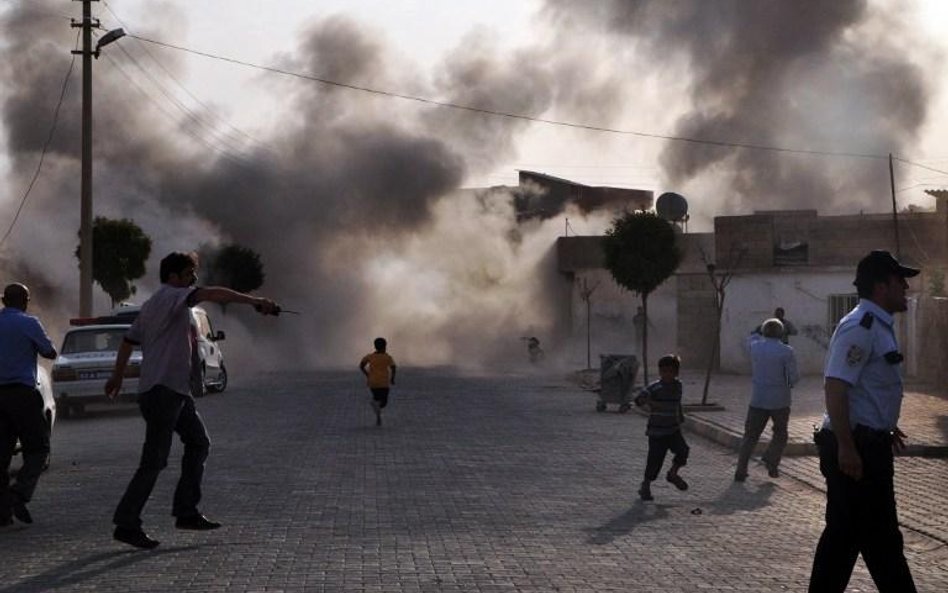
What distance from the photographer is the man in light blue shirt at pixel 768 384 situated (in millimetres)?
13992

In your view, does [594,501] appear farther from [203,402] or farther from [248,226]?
[248,226]

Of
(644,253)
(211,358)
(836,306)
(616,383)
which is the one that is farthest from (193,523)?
(836,306)

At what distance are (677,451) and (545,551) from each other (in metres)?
4.00

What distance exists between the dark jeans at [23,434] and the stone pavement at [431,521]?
1.18 feet

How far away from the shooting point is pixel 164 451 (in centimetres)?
938

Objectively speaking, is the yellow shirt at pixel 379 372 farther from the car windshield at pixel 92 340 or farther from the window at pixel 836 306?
the window at pixel 836 306

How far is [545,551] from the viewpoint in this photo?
9.11 meters

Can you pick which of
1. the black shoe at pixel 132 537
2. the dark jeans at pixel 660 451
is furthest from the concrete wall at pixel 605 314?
the black shoe at pixel 132 537

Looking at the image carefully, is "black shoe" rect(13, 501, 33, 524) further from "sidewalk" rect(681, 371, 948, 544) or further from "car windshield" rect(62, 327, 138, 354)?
"car windshield" rect(62, 327, 138, 354)

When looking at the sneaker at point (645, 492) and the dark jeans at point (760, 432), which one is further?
the dark jeans at point (760, 432)

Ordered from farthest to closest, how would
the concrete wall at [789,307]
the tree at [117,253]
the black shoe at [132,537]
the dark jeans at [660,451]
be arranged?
the tree at [117,253] → the concrete wall at [789,307] → the dark jeans at [660,451] → the black shoe at [132,537]

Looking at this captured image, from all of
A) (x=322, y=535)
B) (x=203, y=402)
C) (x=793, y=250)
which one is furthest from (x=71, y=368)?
(x=793, y=250)

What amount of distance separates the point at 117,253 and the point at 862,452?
157ft

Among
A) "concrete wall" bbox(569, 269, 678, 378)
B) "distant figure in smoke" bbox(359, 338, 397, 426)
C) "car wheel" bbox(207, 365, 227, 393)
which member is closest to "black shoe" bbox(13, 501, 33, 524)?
"distant figure in smoke" bbox(359, 338, 397, 426)
